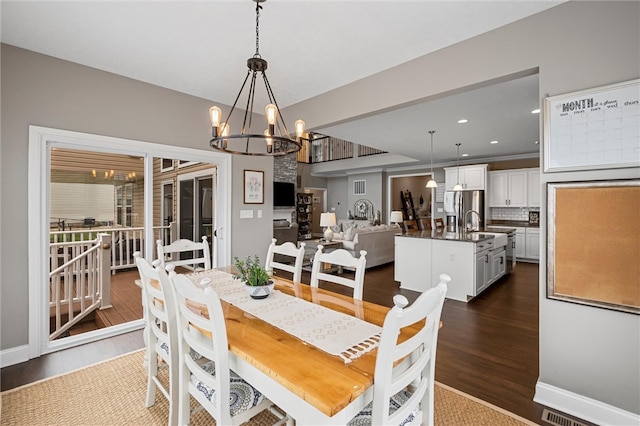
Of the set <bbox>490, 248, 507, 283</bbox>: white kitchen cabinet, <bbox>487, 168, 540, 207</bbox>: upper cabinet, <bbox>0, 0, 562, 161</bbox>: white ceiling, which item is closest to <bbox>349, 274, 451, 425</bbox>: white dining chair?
<bbox>0, 0, 562, 161</bbox>: white ceiling

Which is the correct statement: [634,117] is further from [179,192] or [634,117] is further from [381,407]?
[179,192]

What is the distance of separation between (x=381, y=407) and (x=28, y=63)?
380 centimetres

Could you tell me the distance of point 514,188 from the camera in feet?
24.1

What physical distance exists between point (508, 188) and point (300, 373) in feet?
26.7

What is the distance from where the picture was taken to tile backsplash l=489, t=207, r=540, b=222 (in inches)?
297

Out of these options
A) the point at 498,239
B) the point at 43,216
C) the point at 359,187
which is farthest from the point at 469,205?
the point at 43,216

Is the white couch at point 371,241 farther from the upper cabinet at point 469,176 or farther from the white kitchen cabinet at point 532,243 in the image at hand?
the white kitchen cabinet at point 532,243

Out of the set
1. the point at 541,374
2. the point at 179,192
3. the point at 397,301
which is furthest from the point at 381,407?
the point at 179,192

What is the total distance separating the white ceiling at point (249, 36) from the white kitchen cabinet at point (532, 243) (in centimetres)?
451

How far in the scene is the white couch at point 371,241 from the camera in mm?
5891

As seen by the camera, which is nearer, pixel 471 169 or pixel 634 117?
pixel 634 117

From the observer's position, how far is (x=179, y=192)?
12.6ft

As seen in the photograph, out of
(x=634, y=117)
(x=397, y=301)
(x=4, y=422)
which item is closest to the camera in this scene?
(x=397, y=301)

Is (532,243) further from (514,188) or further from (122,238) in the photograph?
(122,238)
